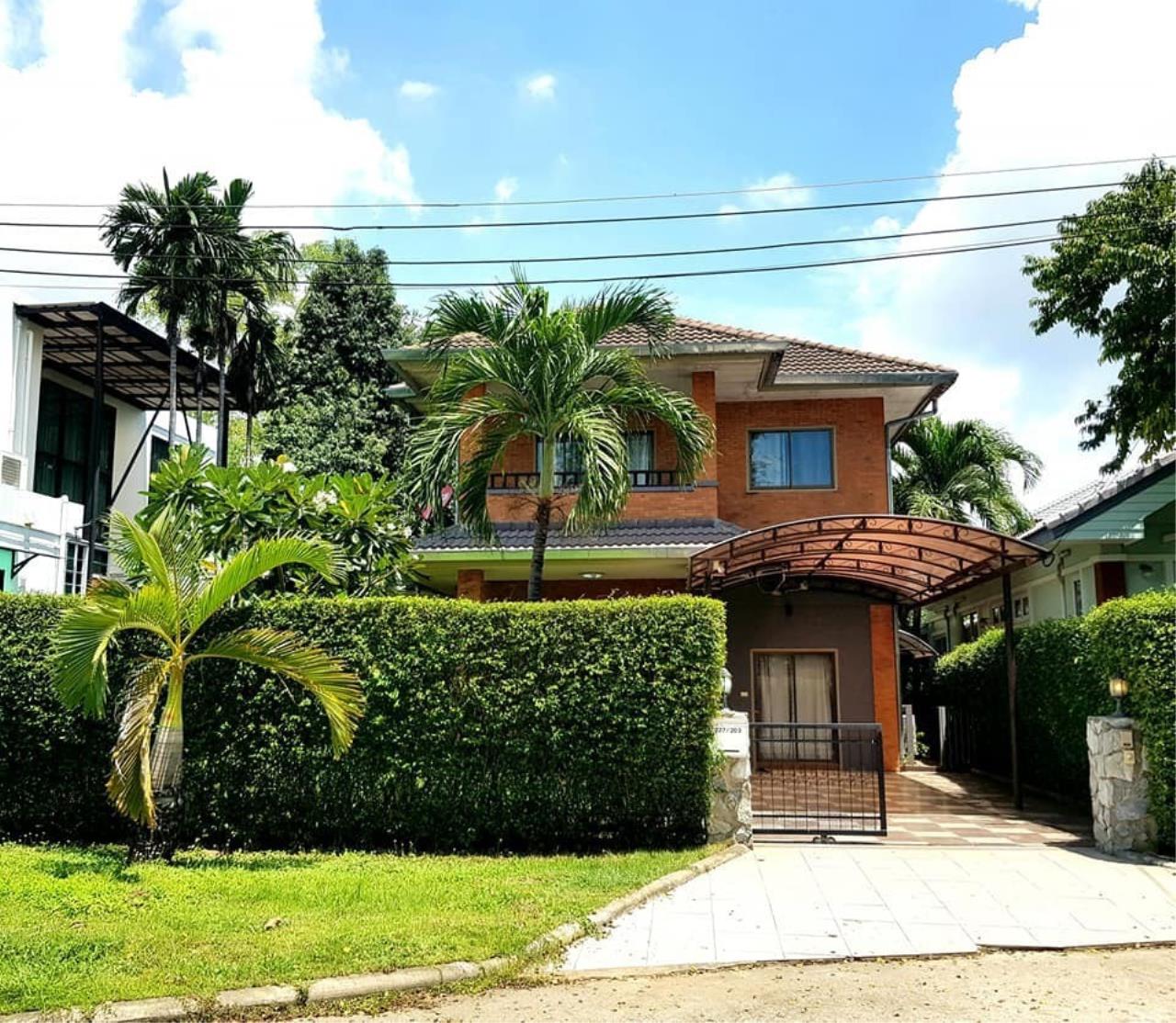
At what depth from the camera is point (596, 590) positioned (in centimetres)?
1753

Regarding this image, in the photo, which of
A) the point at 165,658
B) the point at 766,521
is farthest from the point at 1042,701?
the point at 165,658

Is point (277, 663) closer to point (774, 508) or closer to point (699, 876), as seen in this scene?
point (699, 876)

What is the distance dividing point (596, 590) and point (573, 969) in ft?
37.7

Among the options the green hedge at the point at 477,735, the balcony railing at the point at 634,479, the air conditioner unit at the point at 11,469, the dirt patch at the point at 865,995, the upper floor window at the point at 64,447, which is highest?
the upper floor window at the point at 64,447

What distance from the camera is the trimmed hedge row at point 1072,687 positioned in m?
9.38

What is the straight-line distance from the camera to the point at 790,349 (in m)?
19.6

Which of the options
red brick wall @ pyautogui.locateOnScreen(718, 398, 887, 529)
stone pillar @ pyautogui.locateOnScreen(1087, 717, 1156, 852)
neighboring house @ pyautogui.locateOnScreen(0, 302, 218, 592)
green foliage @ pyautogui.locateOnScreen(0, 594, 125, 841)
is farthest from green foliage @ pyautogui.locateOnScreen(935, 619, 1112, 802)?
neighboring house @ pyautogui.locateOnScreen(0, 302, 218, 592)

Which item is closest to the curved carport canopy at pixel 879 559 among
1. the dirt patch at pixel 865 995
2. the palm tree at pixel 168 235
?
the dirt patch at pixel 865 995

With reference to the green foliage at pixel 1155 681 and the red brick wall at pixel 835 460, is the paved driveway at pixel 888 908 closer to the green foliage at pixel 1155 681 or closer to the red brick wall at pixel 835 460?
the green foliage at pixel 1155 681

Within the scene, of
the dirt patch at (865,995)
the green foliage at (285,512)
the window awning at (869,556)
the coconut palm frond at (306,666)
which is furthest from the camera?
the window awning at (869,556)

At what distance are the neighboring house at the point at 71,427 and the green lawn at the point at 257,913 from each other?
10226 mm

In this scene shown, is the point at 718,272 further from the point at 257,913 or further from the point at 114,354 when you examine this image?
the point at 114,354

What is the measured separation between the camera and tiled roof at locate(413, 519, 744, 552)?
50.6 feet

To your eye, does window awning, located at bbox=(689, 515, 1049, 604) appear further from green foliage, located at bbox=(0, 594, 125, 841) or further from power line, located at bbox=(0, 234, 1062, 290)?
green foliage, located at bbox=(0, 594, 125, 841)
